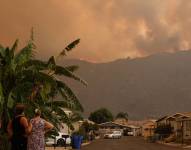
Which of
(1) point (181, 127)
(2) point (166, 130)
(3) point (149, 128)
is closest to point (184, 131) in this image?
(1) point (181, 127)

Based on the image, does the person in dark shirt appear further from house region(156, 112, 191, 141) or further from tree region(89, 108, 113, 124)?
tree region(89, 108, 113, 124)

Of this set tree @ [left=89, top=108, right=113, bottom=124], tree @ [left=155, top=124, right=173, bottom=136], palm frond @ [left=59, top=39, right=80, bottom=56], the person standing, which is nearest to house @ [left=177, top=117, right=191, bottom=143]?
tree @ [left=155, top=124, right=173, bottom=136]

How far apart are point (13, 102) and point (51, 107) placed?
3.34 metres

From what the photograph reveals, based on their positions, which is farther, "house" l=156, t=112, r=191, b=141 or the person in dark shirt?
"house" l=156, t=112, r=191, b=141

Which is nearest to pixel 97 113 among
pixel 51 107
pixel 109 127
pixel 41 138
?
pixel 109 127

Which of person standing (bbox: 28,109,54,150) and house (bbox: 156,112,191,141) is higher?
house (bbox: 156,112,191,141)

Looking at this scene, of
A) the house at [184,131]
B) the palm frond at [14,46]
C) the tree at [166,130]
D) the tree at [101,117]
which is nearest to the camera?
the palm frond at [14,46]

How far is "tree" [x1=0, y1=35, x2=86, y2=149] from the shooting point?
74.2ft

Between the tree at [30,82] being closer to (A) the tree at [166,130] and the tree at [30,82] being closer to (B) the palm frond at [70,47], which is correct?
(B) the palm frond at [70,47]

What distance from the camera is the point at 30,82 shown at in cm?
2319

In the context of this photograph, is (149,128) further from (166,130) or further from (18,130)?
(18,130)

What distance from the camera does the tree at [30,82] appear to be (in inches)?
891

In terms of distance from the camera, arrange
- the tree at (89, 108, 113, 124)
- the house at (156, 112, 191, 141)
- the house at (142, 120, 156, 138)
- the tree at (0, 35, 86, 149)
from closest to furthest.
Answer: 1. the tree at (0, 35, 86, 149)
2. the house at (156, 112, 191, 141)
3. the house at (142, 120, 156, 138)
4. the tree at (89, 108, 113, 124)

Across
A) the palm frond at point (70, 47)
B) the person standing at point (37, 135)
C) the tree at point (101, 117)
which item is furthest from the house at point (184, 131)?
the tree at point (101, 117)
